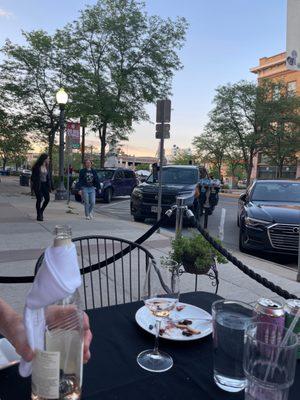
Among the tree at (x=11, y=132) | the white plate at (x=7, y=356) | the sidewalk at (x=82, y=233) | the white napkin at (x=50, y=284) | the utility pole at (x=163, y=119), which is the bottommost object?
the sidewalk at (x=82, y=233)

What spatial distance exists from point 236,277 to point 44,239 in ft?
13.3

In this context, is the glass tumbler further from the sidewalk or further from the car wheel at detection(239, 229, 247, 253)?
the car wheel at detection(239, 229, 247, 253)

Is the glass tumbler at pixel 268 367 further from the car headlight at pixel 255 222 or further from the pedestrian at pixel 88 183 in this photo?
the pedestrian at pixel 88 183

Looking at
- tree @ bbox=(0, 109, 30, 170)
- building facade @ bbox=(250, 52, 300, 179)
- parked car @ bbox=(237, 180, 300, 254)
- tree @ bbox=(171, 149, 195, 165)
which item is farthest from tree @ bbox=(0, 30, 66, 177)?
tree @ bbox=(171, 149, 195, 165)

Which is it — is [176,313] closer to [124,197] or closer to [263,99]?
[124,197]

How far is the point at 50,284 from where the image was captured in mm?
977

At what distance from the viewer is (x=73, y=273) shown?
3.25 feet

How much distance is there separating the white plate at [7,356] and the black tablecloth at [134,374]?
0.9 inches

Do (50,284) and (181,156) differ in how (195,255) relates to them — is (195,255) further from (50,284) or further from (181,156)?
(181,156)

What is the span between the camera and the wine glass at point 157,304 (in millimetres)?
1446

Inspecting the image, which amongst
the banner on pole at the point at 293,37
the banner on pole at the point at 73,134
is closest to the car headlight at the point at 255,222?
the banner on pole at the point at 293,37

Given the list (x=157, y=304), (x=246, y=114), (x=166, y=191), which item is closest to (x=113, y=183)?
(x=166, y=191)

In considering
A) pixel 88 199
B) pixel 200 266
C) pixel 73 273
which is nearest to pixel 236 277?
pixel 200 266

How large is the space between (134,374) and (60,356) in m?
0.45
